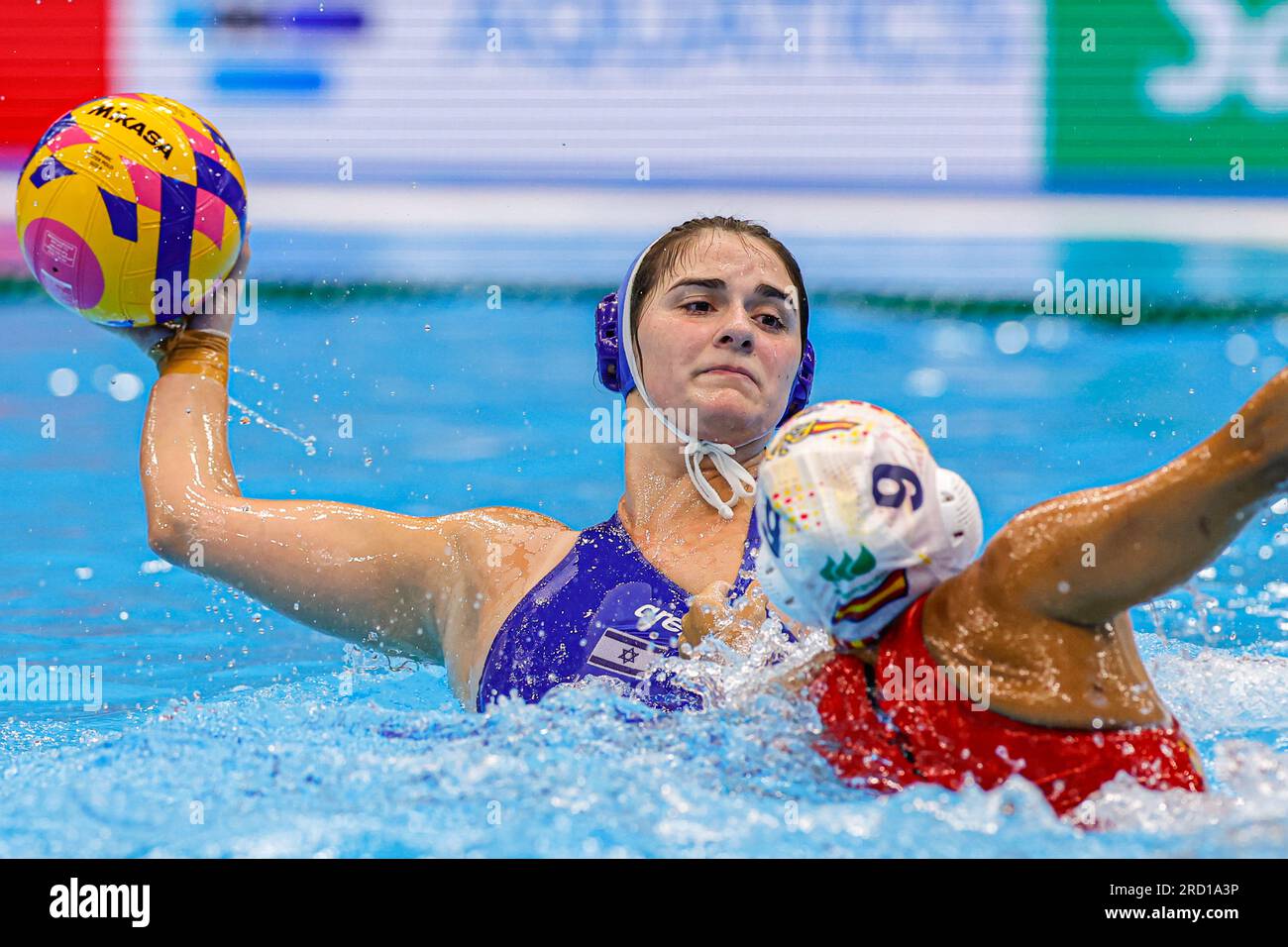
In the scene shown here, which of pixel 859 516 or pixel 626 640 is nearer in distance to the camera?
pixel 859 516

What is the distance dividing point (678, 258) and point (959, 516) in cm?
133

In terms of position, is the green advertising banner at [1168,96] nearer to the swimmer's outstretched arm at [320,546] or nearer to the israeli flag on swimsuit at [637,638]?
the swimmer's outstretched arm at [320,546]

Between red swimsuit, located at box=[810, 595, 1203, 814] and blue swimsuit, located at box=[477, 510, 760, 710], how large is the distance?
607 mm

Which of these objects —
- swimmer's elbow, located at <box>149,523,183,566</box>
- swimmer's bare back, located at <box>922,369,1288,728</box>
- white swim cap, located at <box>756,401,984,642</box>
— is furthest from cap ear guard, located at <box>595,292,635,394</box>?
swimmer's bare back, located at <box>922,369,1288,728</box>

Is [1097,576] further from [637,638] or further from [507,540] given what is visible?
[507,540]

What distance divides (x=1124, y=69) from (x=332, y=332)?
5.40 metres

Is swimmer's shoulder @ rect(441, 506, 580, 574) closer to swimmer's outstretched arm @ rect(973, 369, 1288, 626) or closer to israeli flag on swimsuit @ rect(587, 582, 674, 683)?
israeli flag on swimsuit @ rect(587, 582, 674, 683)

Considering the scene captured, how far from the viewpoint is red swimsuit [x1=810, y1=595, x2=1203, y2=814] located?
6.81ft

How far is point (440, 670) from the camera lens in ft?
13.2

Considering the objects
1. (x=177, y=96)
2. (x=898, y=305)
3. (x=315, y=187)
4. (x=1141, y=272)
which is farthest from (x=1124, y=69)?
(x=177, y=96)

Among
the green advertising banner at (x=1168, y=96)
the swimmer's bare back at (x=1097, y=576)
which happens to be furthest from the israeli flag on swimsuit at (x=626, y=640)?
the green advertising banner at (x=1168, y=96)

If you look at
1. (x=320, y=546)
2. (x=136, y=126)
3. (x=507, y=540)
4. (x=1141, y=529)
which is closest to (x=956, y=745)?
(x=1141, y=529)

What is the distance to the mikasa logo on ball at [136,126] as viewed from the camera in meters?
3.30

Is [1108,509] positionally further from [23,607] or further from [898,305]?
[898,305]
